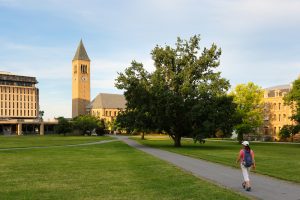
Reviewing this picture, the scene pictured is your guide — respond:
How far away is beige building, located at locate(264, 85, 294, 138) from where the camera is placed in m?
94.8

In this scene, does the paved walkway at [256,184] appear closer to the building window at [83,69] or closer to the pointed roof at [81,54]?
the building window at [83,69]

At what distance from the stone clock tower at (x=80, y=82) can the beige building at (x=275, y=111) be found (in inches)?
4084

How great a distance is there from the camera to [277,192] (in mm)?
14547

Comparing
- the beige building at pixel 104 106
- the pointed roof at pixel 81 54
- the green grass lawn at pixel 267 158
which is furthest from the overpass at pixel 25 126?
the green grass lawn at pixel 267 158

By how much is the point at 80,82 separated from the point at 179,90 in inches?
5439

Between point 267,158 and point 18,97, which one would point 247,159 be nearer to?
point 267,158

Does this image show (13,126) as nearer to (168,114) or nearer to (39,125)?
(39,125)

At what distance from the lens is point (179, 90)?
50.6m

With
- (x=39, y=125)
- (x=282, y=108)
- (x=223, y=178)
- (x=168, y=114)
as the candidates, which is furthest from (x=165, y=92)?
(x=39, y=125)

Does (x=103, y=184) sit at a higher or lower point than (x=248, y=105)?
lower

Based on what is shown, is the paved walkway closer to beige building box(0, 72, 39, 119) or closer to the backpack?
the backpack

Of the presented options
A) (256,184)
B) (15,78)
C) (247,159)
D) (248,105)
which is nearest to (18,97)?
(15,78)

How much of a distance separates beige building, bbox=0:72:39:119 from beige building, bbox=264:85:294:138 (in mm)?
114636

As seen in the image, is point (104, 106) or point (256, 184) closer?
point (256, 184)
